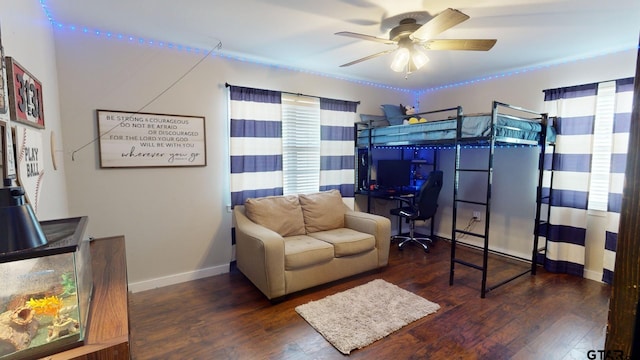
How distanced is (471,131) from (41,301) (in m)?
3.07

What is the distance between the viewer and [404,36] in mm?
2244

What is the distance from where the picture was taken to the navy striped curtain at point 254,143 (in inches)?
126

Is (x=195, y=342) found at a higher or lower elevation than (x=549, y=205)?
lower

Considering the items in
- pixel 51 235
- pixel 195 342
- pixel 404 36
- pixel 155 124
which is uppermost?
pixel 404 36

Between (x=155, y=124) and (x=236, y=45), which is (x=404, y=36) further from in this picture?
(x=155, y=124)

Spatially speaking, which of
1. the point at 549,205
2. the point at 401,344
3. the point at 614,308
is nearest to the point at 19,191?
the point at 614,308

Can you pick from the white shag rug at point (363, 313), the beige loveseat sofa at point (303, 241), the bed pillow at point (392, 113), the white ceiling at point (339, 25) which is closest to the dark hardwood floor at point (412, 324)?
the white shag rug at point (363, 313)

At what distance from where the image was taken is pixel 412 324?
7.54 ft

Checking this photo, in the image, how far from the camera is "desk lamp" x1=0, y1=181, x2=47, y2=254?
71cm

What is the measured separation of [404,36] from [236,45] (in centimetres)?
161

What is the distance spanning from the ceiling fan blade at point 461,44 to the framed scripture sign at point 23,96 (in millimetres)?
2432

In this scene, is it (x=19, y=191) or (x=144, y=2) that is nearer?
(x=19, y=191)

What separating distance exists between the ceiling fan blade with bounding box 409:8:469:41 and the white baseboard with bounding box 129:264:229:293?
9.71 feet

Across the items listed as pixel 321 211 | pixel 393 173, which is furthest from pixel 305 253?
pixel 393 173
